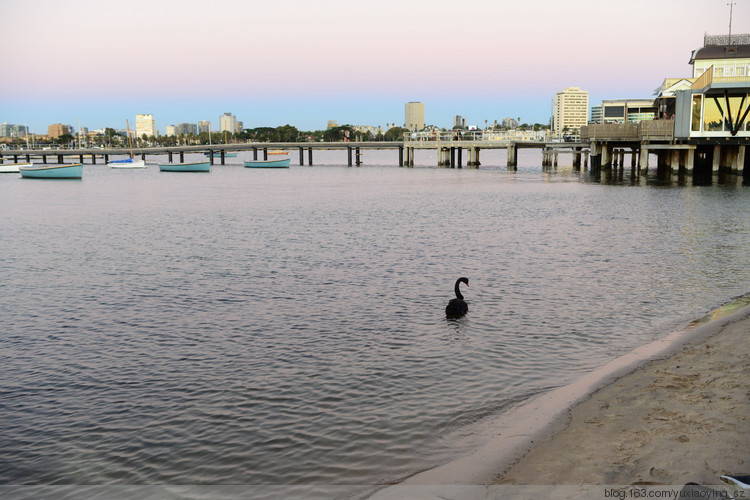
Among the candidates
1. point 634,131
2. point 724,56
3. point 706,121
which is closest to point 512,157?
point 634,131

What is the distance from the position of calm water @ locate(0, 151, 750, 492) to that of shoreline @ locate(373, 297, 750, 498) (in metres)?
0.47

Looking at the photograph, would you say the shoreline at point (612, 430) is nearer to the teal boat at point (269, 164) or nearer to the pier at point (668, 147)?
the pier at point (668, 147)

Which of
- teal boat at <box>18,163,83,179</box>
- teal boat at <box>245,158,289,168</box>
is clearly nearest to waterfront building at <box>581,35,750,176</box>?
teal boat at <box>245,158,289,168</box>

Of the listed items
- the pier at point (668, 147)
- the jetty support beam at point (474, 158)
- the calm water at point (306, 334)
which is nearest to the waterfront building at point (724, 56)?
the pier at point (668, 147)

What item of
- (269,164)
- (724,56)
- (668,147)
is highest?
(724,56)

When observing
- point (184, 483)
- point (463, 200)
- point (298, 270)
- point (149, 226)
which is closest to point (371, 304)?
point (298, 270)

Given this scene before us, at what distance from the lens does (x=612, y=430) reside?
845cm

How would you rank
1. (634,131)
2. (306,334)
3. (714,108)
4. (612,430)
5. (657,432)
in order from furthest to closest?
(634,131) < (714,108) < (306,334) < (612,430) < (657,432)

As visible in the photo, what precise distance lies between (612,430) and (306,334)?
24.6ft

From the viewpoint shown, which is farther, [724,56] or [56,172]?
[56,172]

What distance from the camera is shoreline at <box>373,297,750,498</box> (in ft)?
24.0

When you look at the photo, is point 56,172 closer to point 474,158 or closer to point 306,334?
point 474,158

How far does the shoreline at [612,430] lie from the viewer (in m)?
7.31

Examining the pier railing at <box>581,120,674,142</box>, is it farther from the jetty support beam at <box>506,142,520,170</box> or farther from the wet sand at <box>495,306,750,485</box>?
the wet sand at <box>495,306,750,485</box>
